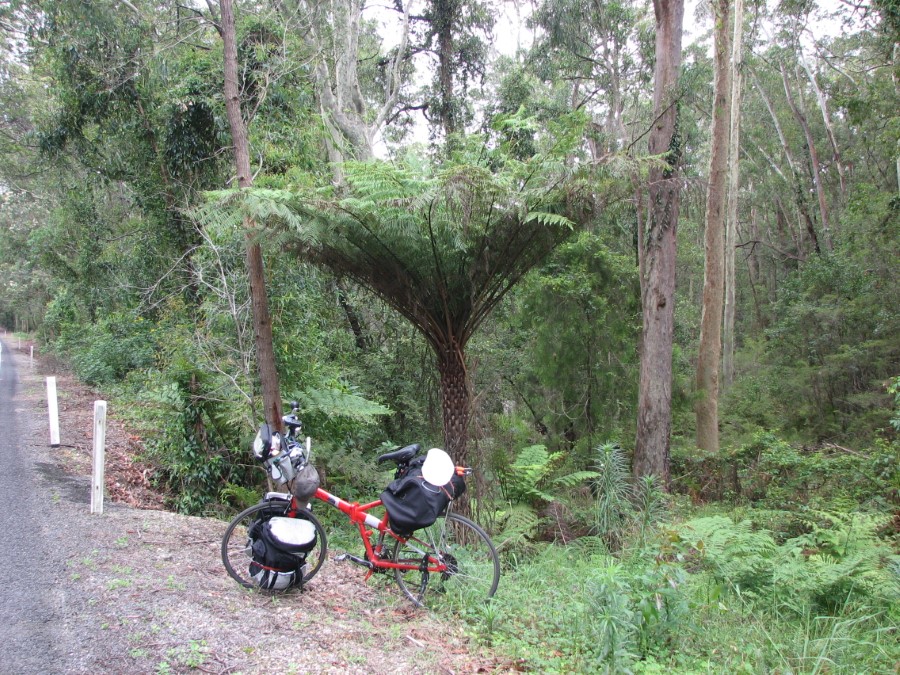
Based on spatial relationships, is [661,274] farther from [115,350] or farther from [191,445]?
[115,350]

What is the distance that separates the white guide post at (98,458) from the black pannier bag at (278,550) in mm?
2513

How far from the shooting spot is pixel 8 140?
1925 cm

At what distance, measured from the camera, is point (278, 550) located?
13.2 ft

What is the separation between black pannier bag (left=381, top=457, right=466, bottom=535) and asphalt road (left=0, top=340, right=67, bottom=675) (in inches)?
76.7

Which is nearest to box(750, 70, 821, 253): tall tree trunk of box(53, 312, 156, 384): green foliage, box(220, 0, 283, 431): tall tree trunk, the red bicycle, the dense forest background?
the dense forest background

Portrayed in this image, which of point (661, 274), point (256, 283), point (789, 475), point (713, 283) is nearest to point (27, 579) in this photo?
point (256, 283)

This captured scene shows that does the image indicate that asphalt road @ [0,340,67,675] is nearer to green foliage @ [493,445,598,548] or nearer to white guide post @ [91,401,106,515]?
white guide post @ [91,401,106,515]

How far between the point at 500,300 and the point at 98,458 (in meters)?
4.39

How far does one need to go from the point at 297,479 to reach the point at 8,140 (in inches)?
833

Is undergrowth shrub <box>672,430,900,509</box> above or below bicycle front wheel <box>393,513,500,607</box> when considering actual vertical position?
below

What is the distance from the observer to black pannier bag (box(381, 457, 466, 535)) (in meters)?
4.04

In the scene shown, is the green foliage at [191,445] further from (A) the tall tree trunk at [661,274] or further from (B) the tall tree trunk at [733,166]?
(B) the tall tree trunk at [733,166]

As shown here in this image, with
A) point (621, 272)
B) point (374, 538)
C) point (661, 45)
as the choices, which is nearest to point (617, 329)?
point (621, 272)

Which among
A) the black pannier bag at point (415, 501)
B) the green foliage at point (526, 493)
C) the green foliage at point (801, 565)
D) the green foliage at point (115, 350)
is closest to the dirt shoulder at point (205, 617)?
the black pannier bag at point (415, 501)
